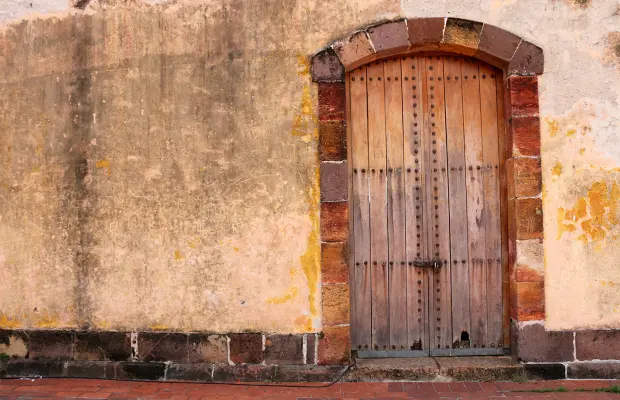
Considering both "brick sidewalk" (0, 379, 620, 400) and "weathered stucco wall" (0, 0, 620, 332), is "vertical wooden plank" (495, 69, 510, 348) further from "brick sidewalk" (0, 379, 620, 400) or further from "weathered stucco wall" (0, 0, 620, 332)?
"brick sidewalk" (0, 379, 620, 400)

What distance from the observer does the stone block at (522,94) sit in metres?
4.66

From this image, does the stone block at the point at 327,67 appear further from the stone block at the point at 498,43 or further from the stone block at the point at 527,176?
the stone block at the point at 527,176

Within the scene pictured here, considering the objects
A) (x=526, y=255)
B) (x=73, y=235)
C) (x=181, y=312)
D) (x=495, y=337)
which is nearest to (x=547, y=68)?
(x=526, y=255)

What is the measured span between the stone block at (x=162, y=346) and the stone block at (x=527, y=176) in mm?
3160

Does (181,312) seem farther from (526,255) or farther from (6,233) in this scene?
(526,255)

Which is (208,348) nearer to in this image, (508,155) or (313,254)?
(313,254)

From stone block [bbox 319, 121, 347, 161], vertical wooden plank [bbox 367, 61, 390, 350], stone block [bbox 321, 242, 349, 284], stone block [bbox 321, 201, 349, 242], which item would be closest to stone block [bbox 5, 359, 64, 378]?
stone block [bbox 321, 242, 349, 284]

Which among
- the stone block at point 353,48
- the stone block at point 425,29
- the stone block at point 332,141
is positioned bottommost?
the stone block at point 332,141

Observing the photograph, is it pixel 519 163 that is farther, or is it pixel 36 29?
pixel 36 29

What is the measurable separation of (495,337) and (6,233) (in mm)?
4520

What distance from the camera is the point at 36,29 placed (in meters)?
4.94

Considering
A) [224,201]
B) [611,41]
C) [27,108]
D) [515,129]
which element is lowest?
[224,201]

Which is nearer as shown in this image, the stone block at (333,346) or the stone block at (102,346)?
the stone block at (333,346)

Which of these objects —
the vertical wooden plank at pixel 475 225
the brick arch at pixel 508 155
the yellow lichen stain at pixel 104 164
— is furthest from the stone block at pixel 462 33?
the yellow lichen stain at pixel 104 164
